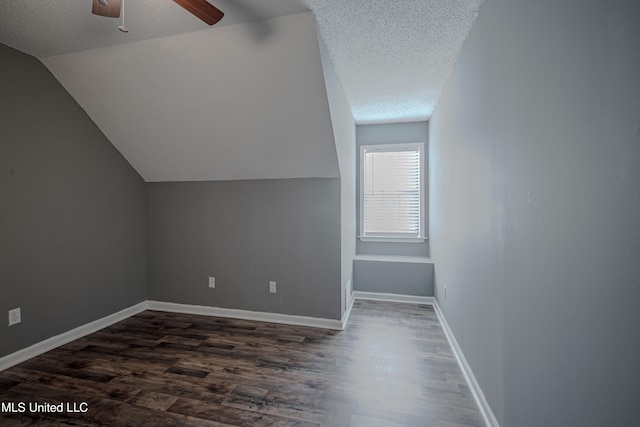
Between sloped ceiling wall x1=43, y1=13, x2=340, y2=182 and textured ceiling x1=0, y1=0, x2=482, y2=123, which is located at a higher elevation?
textured ceiling x1=0, y1=0, x2=482, y2=123

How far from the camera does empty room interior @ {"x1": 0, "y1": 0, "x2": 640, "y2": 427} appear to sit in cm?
89

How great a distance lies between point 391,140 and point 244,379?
3.61 m

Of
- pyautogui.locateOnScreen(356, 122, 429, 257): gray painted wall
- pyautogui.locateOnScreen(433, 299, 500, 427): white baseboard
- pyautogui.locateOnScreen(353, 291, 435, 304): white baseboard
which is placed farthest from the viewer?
pyautogui.locateOnScreen(356, 122, 429, 257): gray painted wall

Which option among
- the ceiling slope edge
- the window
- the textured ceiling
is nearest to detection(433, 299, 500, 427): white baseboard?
the window

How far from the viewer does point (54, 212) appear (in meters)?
2.57

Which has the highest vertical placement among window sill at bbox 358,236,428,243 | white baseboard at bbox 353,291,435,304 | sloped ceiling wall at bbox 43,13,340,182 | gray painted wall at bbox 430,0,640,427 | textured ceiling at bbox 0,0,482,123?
textured ceiling at bbox 0,0,482,123

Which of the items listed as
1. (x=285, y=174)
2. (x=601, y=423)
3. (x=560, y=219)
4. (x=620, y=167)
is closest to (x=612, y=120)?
(x=620, y=167)

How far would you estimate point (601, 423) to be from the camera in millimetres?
792

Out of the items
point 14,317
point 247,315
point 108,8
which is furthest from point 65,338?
point 108,8

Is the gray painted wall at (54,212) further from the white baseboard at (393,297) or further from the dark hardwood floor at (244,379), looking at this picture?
the white baseboard at (393,297)

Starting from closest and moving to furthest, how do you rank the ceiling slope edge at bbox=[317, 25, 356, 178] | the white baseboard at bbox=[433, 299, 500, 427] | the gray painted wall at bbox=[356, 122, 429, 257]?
the white baseboard at bbox=[433, 299, 500, 427] < the ceiling slope edge at bbox=[317, 25, 356, 178] < the gray painted wall at bbox=[356, 122, 429, 257]

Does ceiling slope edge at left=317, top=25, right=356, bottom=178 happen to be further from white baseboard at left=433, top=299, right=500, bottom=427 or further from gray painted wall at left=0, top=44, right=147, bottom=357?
gray painted wall at left=0, top=44, right=147, bottom=357

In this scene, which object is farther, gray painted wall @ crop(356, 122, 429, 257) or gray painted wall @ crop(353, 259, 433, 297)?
gray painted wall @ crop(356, 122, 429, 257)

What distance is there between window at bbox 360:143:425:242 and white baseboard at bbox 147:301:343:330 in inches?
66.5
